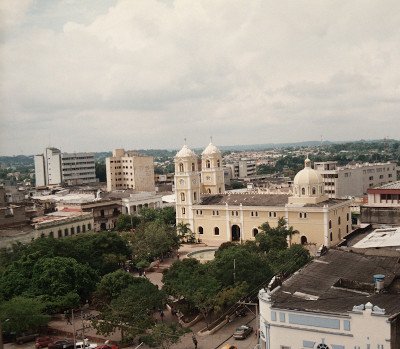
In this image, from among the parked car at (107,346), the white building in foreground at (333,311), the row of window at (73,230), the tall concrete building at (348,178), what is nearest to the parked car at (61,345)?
the parked car at (107,346)

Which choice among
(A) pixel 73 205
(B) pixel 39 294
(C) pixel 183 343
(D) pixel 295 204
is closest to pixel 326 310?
(C) pixel 183 343

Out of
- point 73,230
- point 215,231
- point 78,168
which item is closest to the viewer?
point 73,230

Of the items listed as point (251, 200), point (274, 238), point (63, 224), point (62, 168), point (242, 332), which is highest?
point (62, 168)

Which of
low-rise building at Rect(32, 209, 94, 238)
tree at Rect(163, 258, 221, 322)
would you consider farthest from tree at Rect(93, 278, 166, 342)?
low-rise building at Rect(32, 209, 94, 238)

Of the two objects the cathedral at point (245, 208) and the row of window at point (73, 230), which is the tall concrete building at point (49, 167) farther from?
the row of window at point (73, 230)

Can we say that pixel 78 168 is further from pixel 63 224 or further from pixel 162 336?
pixel 162 336

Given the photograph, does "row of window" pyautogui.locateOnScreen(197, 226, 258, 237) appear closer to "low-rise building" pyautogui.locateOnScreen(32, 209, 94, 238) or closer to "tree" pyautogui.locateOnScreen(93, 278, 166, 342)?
"low-rise building" pyautogui.locateOnScreen(32, 209, 94, 238)

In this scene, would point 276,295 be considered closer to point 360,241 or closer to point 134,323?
point 134,323

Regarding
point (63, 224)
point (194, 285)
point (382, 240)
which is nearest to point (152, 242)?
point (63, 224)

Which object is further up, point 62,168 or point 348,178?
point 62,168
